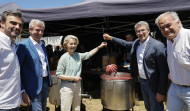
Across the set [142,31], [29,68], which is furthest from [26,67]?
[142,31]

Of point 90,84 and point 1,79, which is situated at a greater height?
point 1,79

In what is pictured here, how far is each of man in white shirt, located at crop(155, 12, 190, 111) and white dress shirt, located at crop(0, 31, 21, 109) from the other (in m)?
1.54

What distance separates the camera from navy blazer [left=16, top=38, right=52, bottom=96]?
68.9 inches

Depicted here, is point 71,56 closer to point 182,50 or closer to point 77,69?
point 77,69

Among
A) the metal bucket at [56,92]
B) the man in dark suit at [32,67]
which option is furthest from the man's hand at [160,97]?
the metal bucket at [56,92]

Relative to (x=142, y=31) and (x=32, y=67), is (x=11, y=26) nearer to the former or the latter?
(x=32, y=67)

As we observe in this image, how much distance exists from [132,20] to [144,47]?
282 cm

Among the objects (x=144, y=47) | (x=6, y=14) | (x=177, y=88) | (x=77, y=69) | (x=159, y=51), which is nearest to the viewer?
(x=6, y=14)

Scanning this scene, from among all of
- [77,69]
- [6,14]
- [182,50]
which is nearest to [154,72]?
[182,50]

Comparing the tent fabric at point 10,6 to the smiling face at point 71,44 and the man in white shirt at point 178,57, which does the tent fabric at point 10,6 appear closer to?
the smiling face at point 71,44

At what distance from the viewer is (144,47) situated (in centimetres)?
212

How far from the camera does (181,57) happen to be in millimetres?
1443

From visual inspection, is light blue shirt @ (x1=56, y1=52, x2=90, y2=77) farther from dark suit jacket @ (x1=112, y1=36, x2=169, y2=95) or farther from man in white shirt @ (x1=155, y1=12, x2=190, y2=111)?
man in white shirt @ (x1=155, y1=12, x2=190, y2=111)

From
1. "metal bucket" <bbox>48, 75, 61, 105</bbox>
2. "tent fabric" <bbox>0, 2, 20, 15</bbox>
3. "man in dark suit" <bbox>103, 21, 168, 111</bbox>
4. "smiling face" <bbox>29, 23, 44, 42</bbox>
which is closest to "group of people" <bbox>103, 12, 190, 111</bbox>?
"man in dark suit" <bbox>103, 21, 168, 111</bbox>
